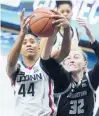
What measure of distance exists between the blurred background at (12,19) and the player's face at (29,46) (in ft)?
1.93

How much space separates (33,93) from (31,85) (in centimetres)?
4

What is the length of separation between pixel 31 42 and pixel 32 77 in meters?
0.16

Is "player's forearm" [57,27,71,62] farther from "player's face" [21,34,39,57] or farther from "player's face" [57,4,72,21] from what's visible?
"player's face" [57,4,72,21]

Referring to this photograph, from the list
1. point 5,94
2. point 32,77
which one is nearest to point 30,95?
point 32,77

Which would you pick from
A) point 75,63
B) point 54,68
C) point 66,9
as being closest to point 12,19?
point 66,9

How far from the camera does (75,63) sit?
194cm

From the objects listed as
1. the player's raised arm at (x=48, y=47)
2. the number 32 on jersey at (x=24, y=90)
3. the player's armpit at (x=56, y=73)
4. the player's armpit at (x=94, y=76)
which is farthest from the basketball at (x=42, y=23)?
the player's armpit at (x=94, y=76)

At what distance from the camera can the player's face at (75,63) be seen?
1.95 meters

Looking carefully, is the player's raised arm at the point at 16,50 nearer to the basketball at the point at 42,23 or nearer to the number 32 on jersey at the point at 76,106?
the basketball at the point at 42,23

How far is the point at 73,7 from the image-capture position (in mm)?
2377

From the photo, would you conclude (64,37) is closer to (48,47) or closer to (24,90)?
(48,47)

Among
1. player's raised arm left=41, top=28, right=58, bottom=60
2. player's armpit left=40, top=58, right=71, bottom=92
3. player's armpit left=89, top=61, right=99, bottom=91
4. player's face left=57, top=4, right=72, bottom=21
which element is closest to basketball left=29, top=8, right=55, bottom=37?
player's raised arm left=41, top=28, right=58, bottom=60

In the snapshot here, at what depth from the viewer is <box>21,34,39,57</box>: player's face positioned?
179 centimetres

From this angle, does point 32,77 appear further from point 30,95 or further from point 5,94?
point 5,94
